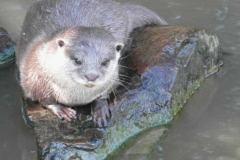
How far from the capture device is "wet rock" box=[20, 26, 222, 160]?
3.43 meters

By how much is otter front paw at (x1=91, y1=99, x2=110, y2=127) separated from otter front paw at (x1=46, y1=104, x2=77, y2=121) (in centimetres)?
14

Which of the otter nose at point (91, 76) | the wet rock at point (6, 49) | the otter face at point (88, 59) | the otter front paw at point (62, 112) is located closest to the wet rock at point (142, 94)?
the otter front paw at point (62, 112)

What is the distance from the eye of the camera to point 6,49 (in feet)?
16.4

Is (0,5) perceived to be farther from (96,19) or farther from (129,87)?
(129,87)

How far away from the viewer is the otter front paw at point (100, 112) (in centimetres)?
356

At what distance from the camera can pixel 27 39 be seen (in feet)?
13.3

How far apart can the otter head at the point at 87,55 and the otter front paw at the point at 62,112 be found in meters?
0.29

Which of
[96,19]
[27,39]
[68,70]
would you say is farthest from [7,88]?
[68,70]

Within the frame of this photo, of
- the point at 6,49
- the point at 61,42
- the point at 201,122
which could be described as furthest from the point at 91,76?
the point at 6,49

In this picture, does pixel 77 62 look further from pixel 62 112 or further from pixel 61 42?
pixel 62 112

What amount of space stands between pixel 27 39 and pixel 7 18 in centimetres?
189

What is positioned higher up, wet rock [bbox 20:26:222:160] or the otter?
the otter

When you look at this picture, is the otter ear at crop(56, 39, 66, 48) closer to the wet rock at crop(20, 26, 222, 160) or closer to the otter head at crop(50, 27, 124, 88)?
the otter head at crop(50, 27, 124, 88)

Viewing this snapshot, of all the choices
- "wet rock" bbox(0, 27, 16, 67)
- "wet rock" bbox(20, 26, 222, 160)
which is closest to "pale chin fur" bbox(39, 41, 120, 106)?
"wet rock" bbox(20, 26, 222, 160)
